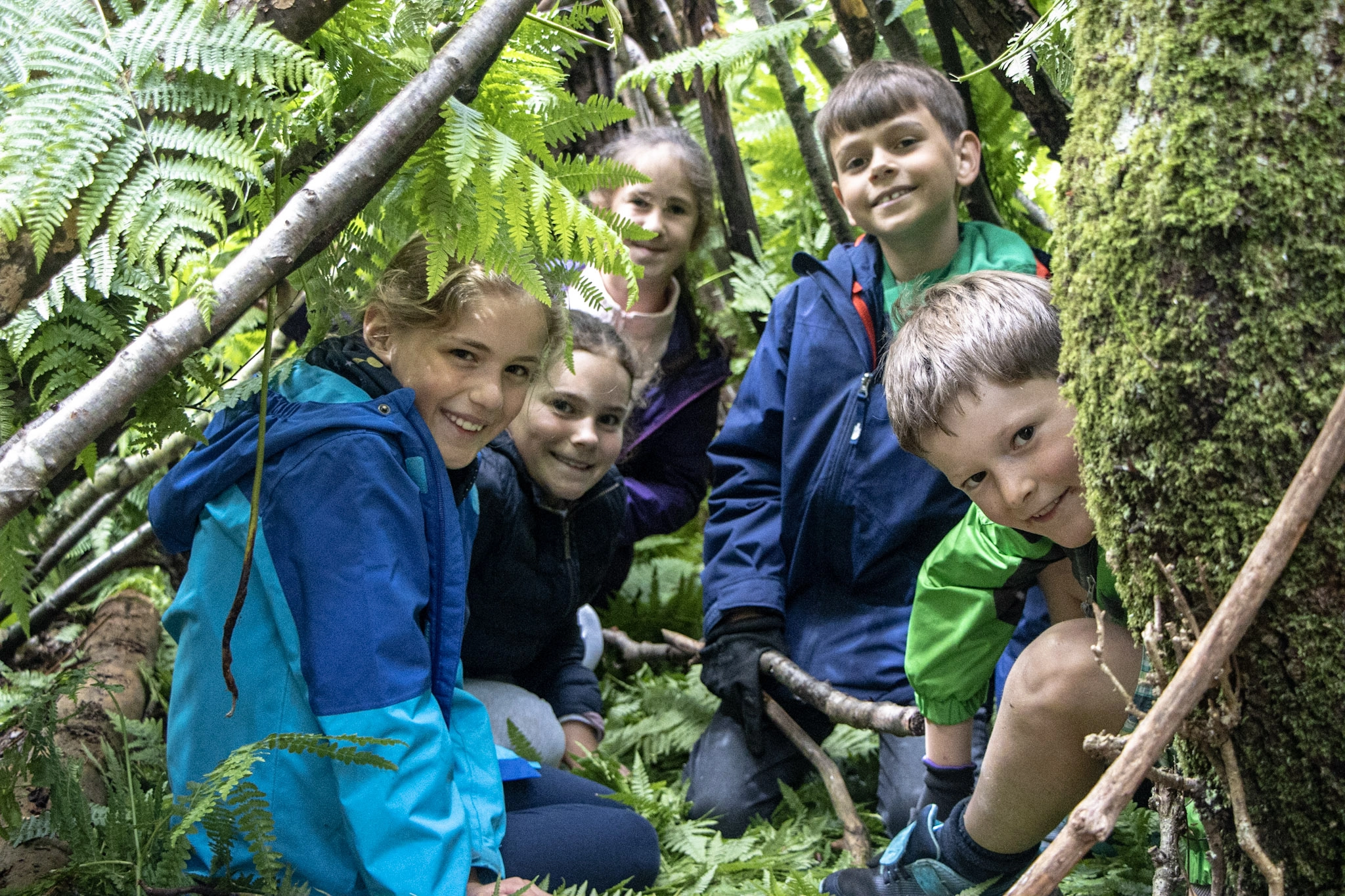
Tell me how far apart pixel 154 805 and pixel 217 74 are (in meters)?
1.53

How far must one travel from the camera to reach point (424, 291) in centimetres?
246

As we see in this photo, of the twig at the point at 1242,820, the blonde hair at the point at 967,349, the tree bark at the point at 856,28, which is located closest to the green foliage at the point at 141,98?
the blonde hair at the point at 967,349

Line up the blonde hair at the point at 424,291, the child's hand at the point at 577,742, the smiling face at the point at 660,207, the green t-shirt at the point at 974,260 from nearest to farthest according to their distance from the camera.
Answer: the blonde hair at the point at 424,291 → the green t-shirt at the point at 974,260 → the child's hand at the point at 577,742 → the smiling face at the point at 660,207

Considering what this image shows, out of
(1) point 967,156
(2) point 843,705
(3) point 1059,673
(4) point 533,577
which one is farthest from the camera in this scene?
(1) point 967,156

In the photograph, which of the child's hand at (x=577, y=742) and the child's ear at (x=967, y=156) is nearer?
the child's hand at (x=577, y=742)

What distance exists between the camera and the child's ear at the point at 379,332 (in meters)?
2.51

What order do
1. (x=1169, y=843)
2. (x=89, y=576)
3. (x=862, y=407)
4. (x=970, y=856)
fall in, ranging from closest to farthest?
(x=1169, y=843), (x=970, y=856), (x=862, y=407), (x=89, y=576)

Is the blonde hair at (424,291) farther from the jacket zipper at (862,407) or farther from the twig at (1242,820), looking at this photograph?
the twig at (1242,820)

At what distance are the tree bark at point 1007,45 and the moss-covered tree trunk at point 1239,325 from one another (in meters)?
1.47

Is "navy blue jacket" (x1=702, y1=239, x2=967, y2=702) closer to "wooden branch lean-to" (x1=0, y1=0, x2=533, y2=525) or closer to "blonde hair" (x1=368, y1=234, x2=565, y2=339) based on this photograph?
"blonde hair" (x1=368, y1=234, x2=565, y2=339)

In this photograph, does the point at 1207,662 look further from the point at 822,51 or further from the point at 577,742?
the point at 822,51

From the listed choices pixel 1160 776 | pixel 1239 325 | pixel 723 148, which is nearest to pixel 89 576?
pixel 723 148

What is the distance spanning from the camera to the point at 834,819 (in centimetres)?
314

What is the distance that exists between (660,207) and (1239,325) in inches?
131
